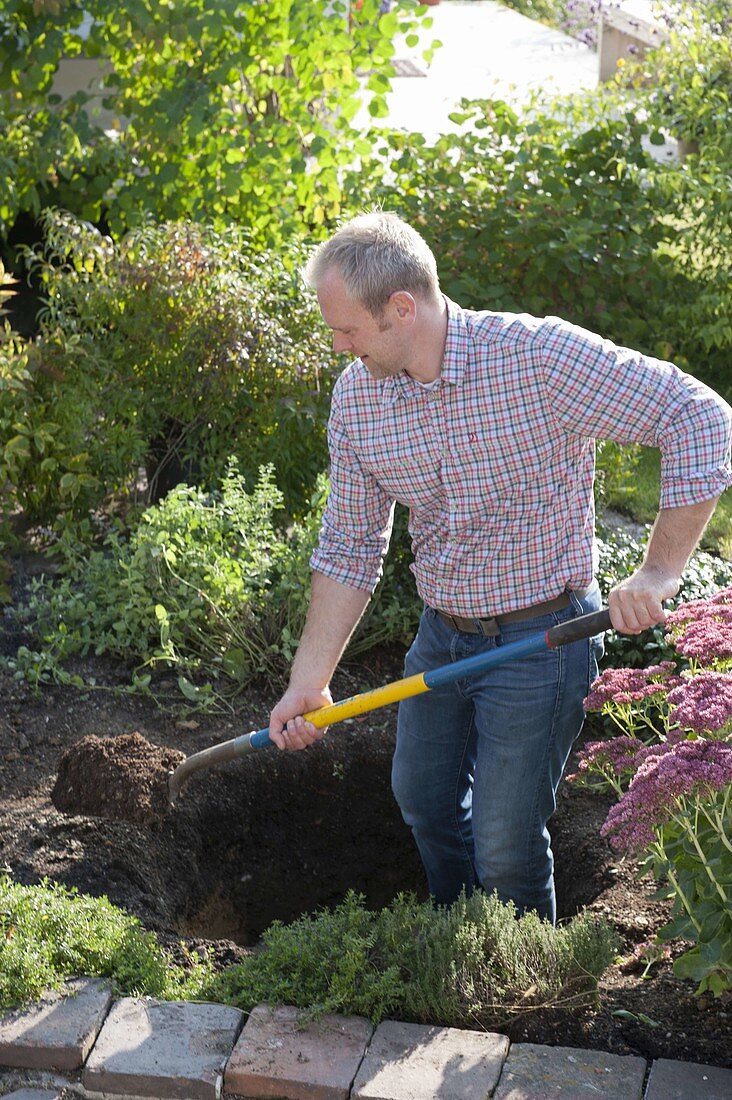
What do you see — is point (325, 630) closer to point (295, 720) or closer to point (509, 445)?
point (295, 720)

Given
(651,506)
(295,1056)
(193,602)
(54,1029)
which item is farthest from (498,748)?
(651,506)

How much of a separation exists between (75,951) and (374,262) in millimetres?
1637

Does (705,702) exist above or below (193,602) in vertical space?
above

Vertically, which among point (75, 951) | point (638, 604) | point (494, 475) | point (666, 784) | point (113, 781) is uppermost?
point (494, 475)

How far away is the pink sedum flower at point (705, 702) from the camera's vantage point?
8.41 feet

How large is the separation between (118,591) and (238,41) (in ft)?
10.9

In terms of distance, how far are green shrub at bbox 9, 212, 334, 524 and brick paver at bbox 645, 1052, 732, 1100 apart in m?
3.03

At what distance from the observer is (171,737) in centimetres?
412

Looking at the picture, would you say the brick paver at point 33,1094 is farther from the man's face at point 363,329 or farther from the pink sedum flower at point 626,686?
the man's face at point 363,329

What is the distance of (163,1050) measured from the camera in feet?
8.54

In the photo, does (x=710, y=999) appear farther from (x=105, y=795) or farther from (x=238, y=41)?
(x=238, y=41)

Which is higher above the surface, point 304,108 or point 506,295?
point 304,108

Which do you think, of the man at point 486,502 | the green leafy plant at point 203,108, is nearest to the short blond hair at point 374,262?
the man at point 486,502

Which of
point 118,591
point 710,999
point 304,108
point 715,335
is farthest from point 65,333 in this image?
point 710,999
